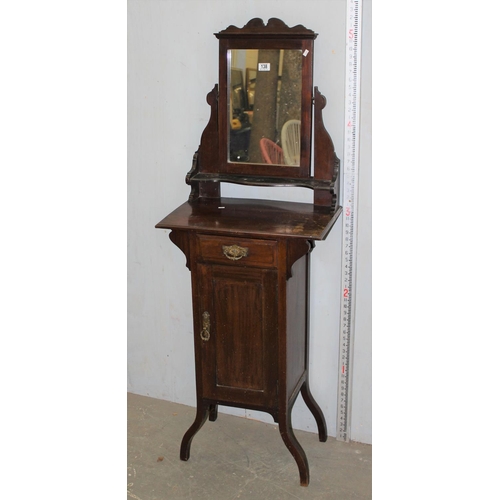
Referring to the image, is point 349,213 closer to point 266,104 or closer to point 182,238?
point 266,104

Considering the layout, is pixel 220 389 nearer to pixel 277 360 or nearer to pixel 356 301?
pixel 277 360

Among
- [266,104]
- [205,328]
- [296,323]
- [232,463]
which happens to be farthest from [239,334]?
[266,104]

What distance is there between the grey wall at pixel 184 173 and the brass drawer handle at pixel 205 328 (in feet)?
1.81

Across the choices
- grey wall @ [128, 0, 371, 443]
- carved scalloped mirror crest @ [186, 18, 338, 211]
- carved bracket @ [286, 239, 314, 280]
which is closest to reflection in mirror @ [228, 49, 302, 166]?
carved scalloped mirror crest @ [186, 18, 338, 211]

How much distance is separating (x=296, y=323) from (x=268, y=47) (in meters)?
1.22

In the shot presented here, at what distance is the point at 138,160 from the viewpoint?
3258 mm

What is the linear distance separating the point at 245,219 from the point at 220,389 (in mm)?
801

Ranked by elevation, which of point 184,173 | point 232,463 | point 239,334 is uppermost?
point 184,173

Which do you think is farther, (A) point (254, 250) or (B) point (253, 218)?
(B) point (253, 218)

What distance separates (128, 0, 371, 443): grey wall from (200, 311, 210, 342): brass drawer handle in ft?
1.81

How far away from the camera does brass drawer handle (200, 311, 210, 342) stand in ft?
9.16

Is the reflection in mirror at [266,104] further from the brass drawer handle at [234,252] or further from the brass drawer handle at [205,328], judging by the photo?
the brass drawer handle at [205,328]

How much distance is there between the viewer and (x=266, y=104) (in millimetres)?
2775

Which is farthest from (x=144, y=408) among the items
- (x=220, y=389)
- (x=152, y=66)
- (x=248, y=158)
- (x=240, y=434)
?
(x=152, y=66)
